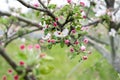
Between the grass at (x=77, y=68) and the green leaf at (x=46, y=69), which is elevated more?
the green leaf at (x=46, y=69)

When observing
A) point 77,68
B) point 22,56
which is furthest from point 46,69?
point 77,68

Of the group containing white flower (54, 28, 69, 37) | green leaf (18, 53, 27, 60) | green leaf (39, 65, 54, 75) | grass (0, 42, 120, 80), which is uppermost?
green leaf (18, 53, 27, 60)

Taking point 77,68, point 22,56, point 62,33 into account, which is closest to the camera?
point 22,56

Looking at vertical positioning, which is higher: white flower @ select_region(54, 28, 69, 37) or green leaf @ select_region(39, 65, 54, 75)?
green leaf @ select_region(39, 65, 54, 75)

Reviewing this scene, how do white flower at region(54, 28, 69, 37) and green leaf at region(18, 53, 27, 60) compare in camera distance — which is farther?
white flower at region(54, 28, 69, 37)

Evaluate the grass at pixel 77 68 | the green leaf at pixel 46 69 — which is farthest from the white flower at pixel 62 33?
the grass at pixel 77 68

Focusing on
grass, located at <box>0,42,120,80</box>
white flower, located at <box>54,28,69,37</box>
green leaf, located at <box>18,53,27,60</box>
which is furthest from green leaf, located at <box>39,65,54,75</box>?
grass, located at <box>0,42,120,80</box>

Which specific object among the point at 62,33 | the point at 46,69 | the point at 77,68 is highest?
the point at 46,69

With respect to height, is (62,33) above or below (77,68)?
above

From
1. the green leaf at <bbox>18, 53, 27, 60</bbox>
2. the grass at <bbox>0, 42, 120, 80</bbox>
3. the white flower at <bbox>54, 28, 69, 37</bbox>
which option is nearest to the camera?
the green leaf at <bbox>18, 53, 27, 60</bbox>

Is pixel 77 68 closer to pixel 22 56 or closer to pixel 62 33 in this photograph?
pixel 62 33

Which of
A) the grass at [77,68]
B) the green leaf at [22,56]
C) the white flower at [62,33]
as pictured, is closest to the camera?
the green leaf at [22,56]

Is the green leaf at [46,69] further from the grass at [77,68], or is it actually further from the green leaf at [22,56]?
the grass at [77,68]

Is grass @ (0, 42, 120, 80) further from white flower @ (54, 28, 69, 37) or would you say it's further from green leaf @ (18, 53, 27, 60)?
green leaf @ (18, 53, 27, 60)
